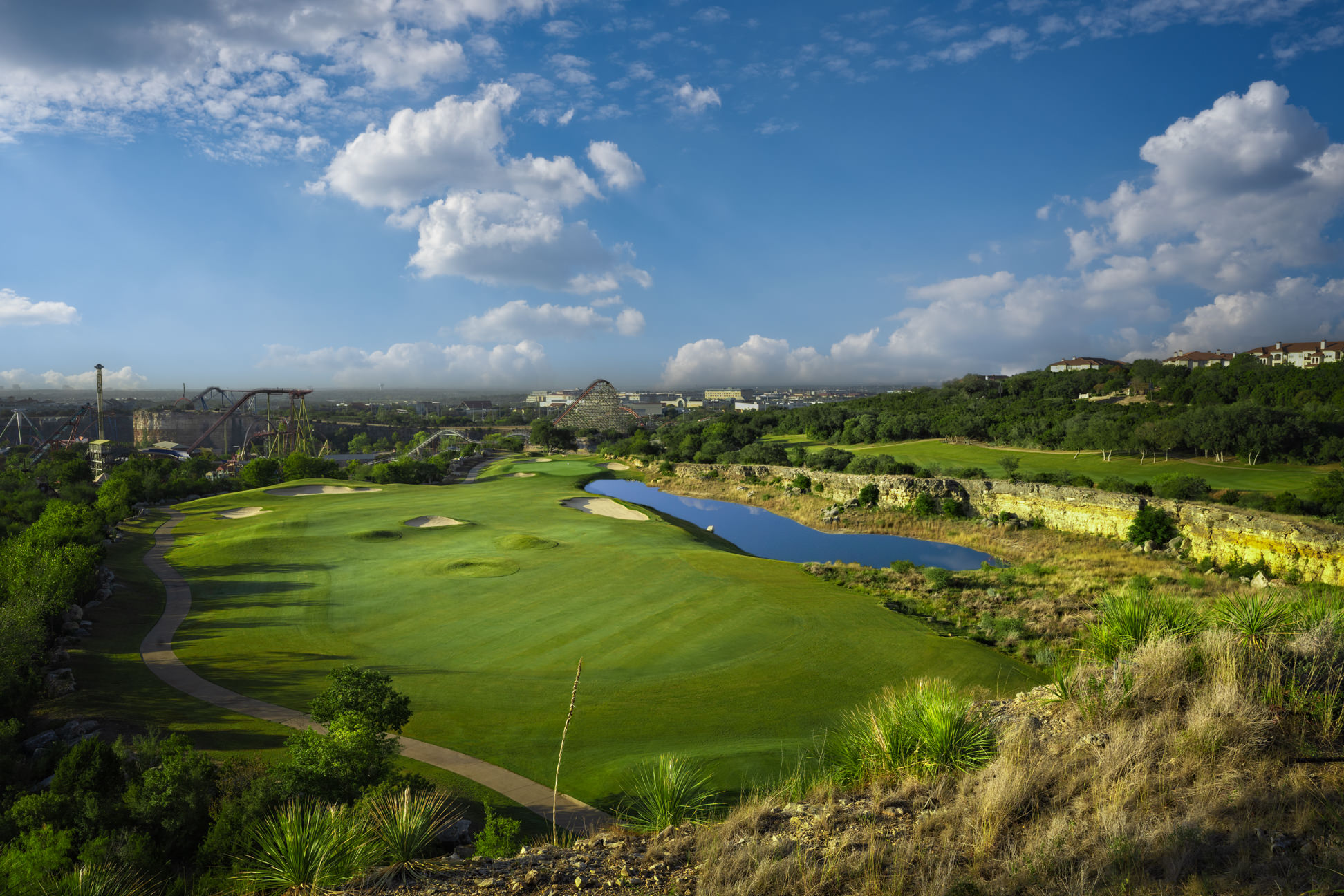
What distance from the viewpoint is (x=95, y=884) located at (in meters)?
5.63

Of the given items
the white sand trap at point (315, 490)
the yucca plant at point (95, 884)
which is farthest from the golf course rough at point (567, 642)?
the white sand trap at point (315, 490)

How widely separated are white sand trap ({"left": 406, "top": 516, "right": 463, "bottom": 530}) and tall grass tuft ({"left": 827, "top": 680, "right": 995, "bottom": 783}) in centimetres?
2757

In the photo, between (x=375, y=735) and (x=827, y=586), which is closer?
(x=375, y=735)

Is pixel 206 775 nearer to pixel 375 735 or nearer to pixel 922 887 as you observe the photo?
pixel 375 735

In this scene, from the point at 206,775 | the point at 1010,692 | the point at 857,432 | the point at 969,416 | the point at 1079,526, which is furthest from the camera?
the point at 857,432

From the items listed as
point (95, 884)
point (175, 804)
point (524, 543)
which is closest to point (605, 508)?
point (524, 543)

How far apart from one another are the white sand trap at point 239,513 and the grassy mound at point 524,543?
16.2m

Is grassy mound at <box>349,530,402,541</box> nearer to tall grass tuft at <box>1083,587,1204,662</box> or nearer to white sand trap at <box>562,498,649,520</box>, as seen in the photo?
white sand trap at <box>562,498,649,520</box>

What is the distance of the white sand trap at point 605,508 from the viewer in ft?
128

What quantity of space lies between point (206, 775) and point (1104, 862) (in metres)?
10.1

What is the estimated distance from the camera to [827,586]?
2202 centimetres

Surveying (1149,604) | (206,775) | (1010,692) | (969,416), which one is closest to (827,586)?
(1010,692)

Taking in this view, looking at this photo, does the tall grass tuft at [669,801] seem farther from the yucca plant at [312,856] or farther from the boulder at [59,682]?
the boulder at [59,682]

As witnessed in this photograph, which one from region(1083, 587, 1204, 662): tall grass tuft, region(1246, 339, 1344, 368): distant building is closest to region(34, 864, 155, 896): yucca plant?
region(1083, 587, 1204, 662): tall grass tuft
